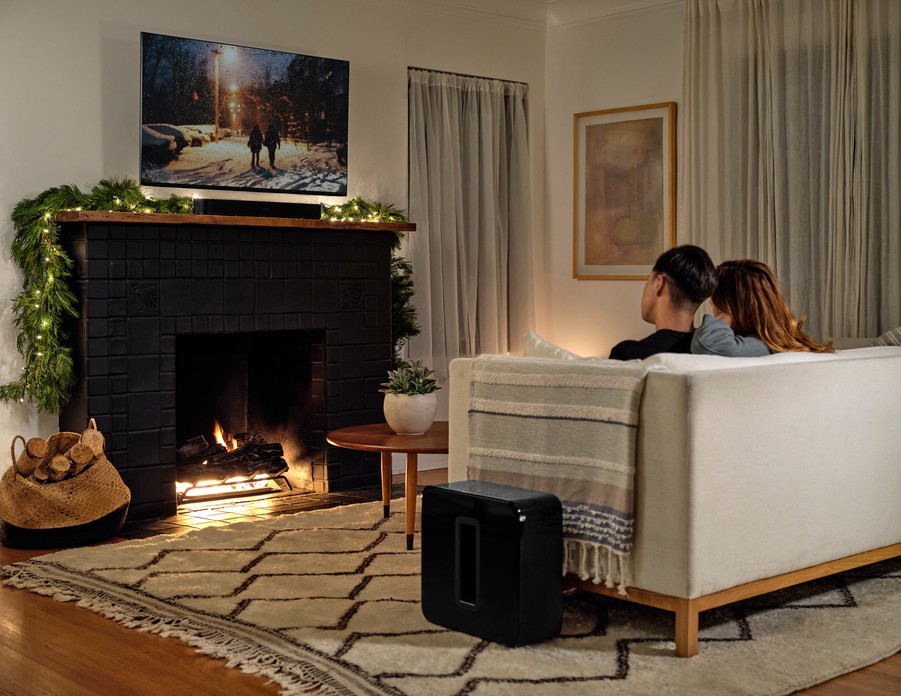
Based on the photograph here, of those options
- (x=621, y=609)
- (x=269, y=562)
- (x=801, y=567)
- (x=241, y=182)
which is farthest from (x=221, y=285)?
(x=801, y=567)

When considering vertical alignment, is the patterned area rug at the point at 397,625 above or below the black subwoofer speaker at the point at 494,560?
below

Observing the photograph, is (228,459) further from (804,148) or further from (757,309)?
(804,148)

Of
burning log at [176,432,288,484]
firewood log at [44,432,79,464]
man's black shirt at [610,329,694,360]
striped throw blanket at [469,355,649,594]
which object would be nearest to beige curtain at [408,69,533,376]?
burning log at [176,432,288,484]

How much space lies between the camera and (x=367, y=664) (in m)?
3.08

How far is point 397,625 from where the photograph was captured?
3438 millimetres

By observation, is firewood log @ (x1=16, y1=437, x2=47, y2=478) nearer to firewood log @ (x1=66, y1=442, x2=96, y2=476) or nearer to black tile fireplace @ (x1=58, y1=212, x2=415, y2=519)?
firewood log @ (x1=66, y1=442, x2=96, y2=476)

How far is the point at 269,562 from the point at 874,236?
3.34 meters

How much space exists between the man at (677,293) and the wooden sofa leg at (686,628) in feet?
3.01

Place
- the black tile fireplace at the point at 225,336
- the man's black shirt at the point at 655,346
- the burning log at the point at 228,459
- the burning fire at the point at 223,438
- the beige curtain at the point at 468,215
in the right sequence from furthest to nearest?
the beige curtain at the point at 468,215 < the burning fire at the point at 223,438 < the burning log at the point at 228,459 < the black tile fireplace at the point at 225,336 < the man's black shirt at the point at 655,346

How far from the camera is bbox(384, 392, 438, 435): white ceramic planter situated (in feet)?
15.0

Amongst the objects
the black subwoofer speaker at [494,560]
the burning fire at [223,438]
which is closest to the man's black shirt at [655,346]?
the black subwoofer speaker at [494,560]

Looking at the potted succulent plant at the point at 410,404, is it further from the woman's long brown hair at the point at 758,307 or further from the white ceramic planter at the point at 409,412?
the woman's long brown hair at the point at 758,307

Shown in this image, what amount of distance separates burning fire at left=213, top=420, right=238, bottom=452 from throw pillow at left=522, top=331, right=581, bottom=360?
2.65 metres

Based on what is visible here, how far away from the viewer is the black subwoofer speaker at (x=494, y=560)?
318 cm
